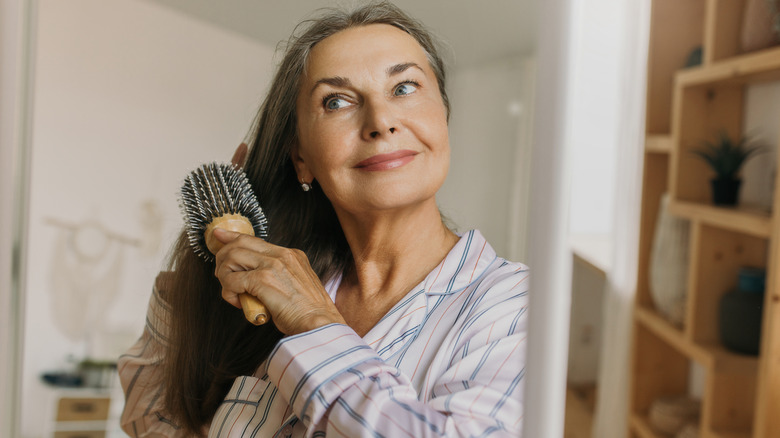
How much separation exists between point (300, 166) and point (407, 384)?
6.3 inches

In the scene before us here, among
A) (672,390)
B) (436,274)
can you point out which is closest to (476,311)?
(436,274)

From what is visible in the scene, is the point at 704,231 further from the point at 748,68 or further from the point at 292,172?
the point at 292,172

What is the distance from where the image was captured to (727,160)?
0.68 feet

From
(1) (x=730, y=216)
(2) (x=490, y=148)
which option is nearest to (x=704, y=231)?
(1) (x=730, y=216)

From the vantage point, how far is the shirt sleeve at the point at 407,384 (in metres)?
0.31

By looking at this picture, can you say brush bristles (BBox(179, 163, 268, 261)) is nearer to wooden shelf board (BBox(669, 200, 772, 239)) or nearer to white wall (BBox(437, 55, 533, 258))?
white wall (BBox(437, 55, 533, 258))

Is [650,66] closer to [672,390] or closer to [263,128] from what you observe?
[672,390]

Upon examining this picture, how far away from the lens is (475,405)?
32 cm

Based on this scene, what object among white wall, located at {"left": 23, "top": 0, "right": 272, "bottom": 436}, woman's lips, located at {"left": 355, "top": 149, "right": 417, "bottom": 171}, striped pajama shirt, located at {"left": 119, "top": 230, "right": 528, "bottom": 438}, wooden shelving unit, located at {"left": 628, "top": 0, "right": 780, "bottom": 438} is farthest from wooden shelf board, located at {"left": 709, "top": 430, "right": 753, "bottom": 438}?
white wall, located at {"left": 23, "top": 0, "right": 272, "bottom": 436}

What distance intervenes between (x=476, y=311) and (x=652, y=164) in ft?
0.53

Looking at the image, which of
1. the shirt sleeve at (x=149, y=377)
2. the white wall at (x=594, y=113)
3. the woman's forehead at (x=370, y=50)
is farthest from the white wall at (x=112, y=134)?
the white wall at (x=594, y=113)

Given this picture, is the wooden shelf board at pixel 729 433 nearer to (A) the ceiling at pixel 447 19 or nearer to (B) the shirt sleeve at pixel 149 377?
(A) the ceiling at pixel 447 19

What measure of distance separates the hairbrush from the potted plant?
279 mm

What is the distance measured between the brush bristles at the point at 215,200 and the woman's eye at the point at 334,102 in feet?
0.28
